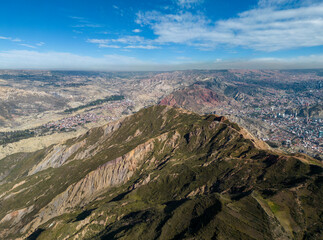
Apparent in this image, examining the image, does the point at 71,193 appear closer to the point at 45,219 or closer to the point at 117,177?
the point at 45,219

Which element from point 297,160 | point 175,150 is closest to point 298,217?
point 297,160

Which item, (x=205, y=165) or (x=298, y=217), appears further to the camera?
(x=205, y=165)

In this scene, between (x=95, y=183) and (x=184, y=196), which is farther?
(x=95, y=183)

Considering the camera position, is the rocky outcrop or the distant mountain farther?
the rocky outcrop

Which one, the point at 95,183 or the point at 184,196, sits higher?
the point at 184,196

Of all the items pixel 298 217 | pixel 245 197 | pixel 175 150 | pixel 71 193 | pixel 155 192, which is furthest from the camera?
pixel 175 150

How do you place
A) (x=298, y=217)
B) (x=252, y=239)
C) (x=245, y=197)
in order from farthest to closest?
1. (x=245, y=197)
2. (x=298, y=217)
3. (x=252, y=239)

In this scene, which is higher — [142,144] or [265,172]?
[265,172]

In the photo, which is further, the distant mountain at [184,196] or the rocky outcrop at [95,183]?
the rocky outcrop at [95,183]
